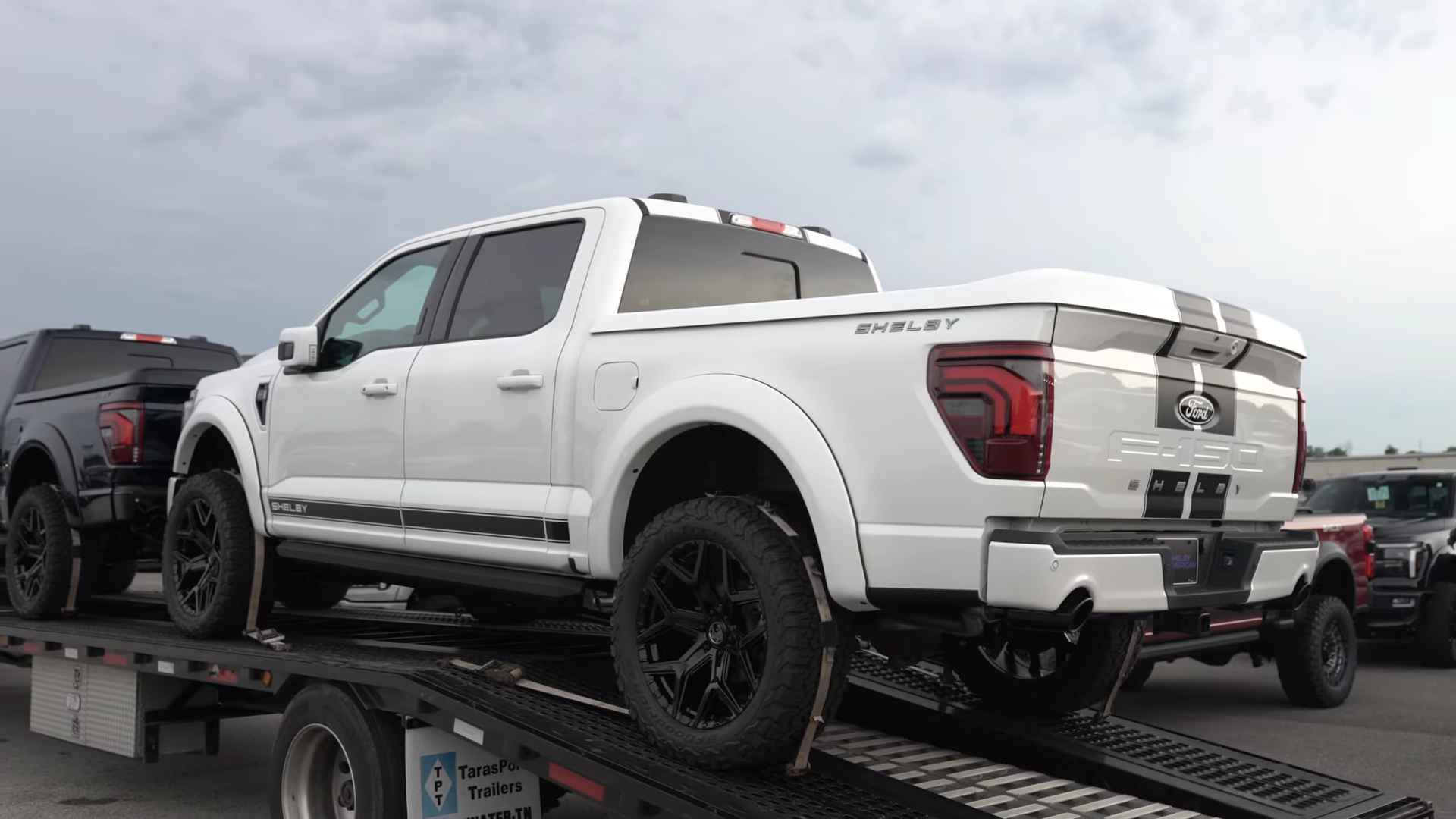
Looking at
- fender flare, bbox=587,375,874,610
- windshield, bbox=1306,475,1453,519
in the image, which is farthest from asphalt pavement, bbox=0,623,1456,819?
fender flare, bbox=587,375,874,610

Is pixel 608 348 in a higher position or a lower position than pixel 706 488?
higher

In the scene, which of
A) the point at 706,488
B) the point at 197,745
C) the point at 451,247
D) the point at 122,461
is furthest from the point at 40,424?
the point at 706,488

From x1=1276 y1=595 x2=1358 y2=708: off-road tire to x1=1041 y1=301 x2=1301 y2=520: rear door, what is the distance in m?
4.97

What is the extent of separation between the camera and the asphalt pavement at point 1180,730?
6.32 meters

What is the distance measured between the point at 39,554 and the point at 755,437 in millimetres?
5224

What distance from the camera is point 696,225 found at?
491cm

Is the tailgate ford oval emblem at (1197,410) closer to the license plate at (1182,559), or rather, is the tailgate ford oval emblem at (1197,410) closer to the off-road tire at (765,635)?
the license plate at (1182,559)

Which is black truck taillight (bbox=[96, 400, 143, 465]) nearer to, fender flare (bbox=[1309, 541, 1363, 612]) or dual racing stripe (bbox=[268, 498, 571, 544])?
dual racing stripe (bbox=[268, 498, 571, 544])

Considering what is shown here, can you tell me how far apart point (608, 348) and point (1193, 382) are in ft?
5.94

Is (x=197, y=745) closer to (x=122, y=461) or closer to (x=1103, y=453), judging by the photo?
(x=122, y=461)

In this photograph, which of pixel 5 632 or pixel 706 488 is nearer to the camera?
pixel 706 488

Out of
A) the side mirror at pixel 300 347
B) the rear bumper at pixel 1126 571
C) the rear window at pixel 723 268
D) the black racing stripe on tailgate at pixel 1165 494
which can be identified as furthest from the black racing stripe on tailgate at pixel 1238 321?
the side mirror at pixel 300 347

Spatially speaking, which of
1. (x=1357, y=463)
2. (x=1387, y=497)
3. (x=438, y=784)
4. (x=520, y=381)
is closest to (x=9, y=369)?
(x=520, y=381)

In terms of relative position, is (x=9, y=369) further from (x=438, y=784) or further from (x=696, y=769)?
(x=696, y=769)
